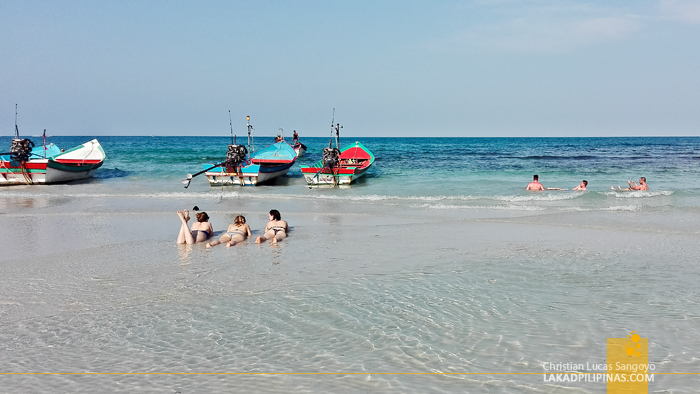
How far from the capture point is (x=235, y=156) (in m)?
21.8

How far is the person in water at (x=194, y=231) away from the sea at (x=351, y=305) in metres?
0.24

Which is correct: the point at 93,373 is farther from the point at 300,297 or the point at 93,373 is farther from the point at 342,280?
the point at 342,280

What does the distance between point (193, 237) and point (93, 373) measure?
5838 millimetres

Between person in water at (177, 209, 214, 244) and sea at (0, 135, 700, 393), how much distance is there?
237mm

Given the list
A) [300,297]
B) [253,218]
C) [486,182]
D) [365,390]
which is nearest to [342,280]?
[300,297]

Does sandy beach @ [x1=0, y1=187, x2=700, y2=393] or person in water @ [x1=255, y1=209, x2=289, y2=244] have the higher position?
person in water @ [x1=255, y1=209, x2=289, y2=244]

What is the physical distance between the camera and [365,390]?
415 centimetres

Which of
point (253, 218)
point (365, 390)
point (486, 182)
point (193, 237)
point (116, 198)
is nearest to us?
point (365, 390)

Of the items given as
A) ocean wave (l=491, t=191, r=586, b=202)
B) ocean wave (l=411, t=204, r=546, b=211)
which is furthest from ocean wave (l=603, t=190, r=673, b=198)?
ocean wave (l=411, t=204, r=546, b=211)

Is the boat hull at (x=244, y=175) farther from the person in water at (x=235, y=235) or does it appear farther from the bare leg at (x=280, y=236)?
the bare leg at (x=280, y=236)

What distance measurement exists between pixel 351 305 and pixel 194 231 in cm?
533

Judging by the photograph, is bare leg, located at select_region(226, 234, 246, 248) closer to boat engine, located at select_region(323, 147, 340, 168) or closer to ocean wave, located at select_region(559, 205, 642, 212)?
ocean wave, located at select_region(559, 205, 642, 212)

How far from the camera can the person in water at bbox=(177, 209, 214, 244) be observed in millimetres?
10031

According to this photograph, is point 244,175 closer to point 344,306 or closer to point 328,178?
point 328,178
